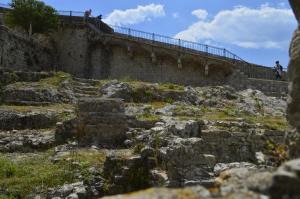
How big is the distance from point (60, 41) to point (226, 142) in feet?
102

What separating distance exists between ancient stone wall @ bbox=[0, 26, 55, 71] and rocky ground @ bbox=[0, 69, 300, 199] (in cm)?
801

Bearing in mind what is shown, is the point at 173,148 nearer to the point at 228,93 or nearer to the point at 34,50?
the point at 228,93

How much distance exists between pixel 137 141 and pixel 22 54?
2480cm

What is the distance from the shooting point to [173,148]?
558 inches

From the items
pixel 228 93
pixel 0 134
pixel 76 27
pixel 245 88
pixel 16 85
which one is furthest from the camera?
pixel 76 27

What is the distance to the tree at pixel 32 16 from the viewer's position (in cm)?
4531

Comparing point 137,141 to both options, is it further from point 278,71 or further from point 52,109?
point 278,71

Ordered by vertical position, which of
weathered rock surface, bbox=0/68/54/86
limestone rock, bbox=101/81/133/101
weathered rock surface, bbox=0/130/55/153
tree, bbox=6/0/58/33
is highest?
tree, bbox=6/0/58/33

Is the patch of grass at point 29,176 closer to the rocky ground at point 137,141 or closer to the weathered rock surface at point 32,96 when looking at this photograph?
the rocky ground at point 137,141

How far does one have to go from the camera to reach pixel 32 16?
45469 mm

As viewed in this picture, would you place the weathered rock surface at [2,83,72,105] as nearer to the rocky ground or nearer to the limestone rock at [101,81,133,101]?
the rocky ground

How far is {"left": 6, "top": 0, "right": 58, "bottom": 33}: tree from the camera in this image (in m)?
45.3

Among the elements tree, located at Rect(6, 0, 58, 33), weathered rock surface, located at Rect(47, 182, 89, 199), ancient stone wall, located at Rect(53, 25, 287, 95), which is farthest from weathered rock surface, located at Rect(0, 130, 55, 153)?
tree, located at Rect(6, 0, 58, 33)

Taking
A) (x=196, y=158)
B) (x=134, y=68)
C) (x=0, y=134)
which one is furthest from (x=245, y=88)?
(x=196, y=158)
